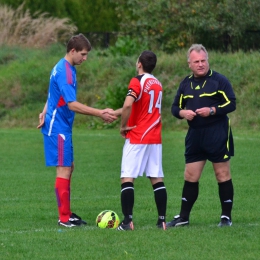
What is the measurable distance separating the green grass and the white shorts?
0.59 m

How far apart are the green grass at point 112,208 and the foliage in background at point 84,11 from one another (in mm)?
24890

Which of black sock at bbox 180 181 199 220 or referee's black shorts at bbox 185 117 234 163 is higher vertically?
referee's black shorts at bbox 185 117 234 163

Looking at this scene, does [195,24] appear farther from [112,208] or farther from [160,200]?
[160,200]

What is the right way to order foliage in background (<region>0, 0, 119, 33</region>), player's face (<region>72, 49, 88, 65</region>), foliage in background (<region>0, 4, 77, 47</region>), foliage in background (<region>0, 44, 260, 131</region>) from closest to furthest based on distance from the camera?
player's face (<region>72, 49, 88, 65</region>) < foliage in background (<region>0, 44, 260, 131</region>) < foliage in background (<region>0, 4, 77, 47</region>) < foliage in background (<region>0, 0, 119, 33</region>)

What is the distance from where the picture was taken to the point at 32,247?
7.62 m

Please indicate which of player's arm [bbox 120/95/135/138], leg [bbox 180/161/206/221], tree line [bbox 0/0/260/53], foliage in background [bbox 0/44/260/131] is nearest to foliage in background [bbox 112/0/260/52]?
tree line [bbox 0/0/260/53]

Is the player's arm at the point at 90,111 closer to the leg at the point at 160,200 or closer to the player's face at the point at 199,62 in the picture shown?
the leg at the point at 160,200

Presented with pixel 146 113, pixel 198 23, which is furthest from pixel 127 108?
pixel 198 23

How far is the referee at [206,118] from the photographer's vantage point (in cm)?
867

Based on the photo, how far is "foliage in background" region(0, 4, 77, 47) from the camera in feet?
113

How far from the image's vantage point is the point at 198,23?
101 feet

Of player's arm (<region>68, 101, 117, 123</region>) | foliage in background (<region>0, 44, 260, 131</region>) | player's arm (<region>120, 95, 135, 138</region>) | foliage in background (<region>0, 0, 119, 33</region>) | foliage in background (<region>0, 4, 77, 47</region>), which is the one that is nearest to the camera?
player's arm (<region>120, 95, 135, 138</region>)

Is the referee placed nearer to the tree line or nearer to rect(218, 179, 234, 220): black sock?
rect(218, 179, 234, 220): black sock

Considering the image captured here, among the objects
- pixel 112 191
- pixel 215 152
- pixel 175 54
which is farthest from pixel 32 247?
pixel 175 54
